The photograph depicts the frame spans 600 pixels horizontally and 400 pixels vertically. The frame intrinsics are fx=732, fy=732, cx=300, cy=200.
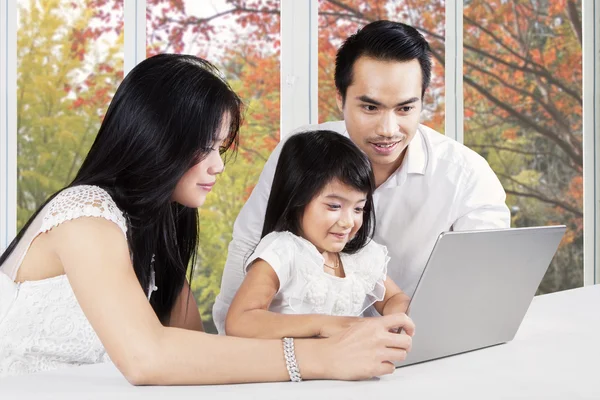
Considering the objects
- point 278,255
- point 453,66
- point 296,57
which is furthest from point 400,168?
point 453,66

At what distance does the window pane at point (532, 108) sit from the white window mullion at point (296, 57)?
2.07 metres

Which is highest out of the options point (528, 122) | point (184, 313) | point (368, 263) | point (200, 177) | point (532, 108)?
point (532, 108)

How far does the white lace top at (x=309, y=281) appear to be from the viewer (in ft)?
5.64

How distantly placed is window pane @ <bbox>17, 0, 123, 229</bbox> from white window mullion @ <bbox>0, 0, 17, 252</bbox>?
1033 millimetres

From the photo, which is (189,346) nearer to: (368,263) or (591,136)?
(368,263)

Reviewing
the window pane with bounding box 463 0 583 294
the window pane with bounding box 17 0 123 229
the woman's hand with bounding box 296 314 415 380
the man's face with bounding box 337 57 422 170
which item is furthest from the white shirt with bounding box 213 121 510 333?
the window pane with bounding box 463 0 583 294

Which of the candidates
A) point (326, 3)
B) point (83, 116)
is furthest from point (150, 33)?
point (326, 3)

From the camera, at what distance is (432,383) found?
1.08 m

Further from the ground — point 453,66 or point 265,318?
point 453,66

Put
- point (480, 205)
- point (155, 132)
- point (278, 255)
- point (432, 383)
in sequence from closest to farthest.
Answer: point (432, 383)
point (155, 132)
point (278, 255)
point (480, 205)

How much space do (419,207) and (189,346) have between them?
125cm

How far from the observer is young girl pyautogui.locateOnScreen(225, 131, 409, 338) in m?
1.73

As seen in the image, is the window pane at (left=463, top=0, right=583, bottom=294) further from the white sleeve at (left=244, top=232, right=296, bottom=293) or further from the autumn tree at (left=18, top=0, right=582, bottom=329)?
the white sleeve at (left=244, top=232, right=296, bottom=293)

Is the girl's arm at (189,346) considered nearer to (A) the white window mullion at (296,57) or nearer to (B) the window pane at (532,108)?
(A) the white window mullion at (296,57)
